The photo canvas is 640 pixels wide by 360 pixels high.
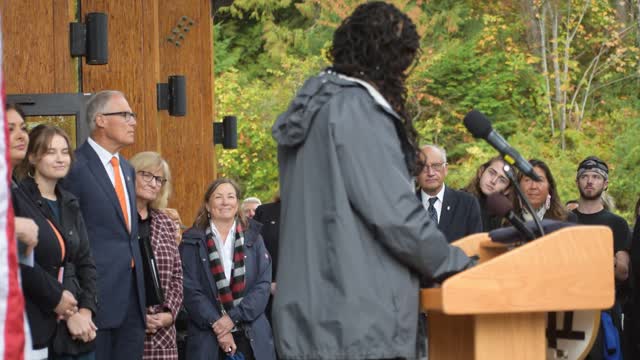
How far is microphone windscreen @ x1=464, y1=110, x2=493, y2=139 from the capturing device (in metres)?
4.72

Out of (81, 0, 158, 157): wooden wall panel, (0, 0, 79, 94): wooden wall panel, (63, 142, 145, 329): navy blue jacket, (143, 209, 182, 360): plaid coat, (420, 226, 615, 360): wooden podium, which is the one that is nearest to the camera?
(420, 226, 615, 360): wooden podium

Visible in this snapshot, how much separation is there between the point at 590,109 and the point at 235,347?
55.5 ft

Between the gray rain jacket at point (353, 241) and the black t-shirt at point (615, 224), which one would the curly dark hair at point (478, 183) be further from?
the gray rain jacket at point (353, 241)

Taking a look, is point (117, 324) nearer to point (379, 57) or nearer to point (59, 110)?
point (59, 110)

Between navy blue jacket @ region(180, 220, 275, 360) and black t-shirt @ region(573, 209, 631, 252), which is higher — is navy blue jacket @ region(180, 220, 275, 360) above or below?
below

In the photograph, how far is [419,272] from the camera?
4336mm

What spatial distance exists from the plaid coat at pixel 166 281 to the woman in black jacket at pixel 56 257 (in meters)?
1.54

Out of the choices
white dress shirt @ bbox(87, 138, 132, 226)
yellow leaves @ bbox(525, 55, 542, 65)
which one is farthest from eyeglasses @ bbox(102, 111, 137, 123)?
yellow leaves @ bbox(525, 55, 542, 65)

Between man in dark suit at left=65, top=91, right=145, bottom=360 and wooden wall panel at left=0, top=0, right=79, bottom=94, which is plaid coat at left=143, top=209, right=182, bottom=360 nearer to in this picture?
man in dark suit at left=65, top=91, right=145, bottom=360

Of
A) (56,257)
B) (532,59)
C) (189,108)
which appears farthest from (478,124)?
(532,59)

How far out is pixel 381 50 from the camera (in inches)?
175

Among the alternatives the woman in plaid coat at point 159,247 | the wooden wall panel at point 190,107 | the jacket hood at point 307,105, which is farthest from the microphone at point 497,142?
the wooden wall panel at point 190,107

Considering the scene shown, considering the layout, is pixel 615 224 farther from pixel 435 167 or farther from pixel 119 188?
pixel 119 188

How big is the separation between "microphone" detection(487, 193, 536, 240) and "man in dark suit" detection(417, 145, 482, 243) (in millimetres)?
3309
